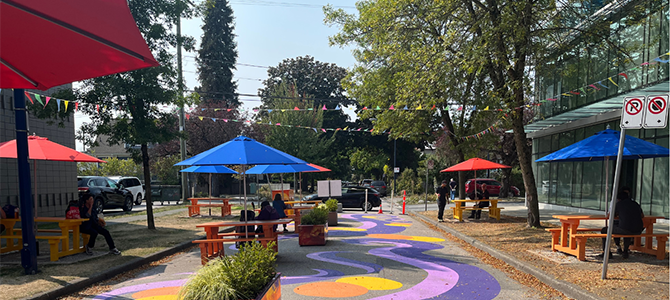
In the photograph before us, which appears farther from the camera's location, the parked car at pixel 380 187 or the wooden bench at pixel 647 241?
the parked car at pixel 380 187

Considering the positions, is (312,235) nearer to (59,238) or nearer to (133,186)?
(59,238)

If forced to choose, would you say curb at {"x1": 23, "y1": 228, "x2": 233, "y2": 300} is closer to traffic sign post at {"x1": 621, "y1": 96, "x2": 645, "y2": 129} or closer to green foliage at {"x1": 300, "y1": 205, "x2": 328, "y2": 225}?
green foliage at {"x1": 300, "y1": 205, "x2": 328, "y2": 225}

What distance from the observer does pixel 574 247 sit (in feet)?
29.3

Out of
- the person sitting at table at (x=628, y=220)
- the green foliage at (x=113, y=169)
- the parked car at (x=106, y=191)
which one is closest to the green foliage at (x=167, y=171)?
the green foliage at (x=113, y=169)

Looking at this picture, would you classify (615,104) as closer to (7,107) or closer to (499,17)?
(499,17)

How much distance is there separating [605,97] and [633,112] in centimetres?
1251

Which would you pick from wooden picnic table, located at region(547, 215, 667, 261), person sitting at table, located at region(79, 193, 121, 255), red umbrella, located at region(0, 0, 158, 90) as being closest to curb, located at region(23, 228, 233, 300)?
person sitting at table, located at region(79, 193, 121, 255)

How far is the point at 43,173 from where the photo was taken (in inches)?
667

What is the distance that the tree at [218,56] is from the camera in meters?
54.9

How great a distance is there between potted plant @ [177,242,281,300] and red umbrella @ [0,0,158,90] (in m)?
2.04

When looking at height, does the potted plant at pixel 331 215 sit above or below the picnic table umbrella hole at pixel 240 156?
below

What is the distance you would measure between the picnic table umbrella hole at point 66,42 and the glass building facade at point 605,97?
33.4 ft

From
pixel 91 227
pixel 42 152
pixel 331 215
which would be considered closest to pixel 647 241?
pixel 331 215

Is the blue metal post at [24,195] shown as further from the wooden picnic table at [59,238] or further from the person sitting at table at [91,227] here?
the person sitting at table at [91,227]
